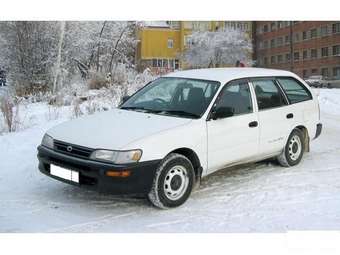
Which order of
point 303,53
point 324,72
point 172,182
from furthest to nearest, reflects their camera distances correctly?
point 324,72
point 303,53
point 172,182

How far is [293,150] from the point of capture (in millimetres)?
6660

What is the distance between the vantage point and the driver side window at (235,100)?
5.45 m

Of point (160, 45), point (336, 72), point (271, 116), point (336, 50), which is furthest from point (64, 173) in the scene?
point (336, 72)

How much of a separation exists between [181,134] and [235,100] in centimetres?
116

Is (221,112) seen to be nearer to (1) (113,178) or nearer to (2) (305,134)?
(1) (113,178)

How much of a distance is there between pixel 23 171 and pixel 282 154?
11.8 ft

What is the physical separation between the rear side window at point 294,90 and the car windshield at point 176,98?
4.92ft

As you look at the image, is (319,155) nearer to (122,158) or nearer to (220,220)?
(220,220)

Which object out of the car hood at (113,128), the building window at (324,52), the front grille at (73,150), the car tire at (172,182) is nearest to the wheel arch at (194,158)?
the car tire at (172,182)

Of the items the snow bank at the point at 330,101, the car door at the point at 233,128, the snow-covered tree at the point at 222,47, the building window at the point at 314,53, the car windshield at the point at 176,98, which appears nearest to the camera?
the car door at the point at 233,128

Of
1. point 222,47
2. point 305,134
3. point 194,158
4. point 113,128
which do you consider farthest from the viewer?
point 222,47

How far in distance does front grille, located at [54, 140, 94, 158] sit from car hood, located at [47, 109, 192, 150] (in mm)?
43

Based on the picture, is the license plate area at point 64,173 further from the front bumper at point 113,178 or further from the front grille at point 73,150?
the front grille at point 73,150

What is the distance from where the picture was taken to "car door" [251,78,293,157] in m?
6.02
